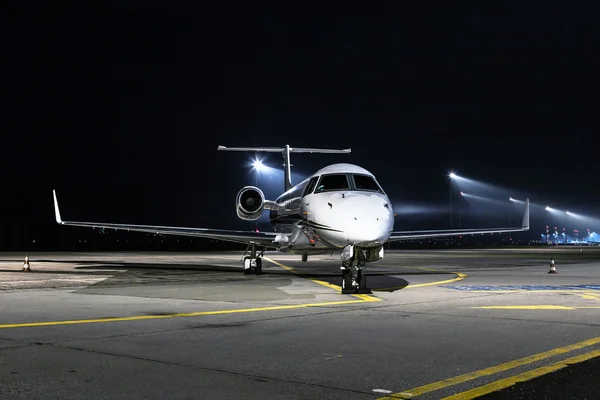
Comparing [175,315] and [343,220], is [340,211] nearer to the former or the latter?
[343,220]

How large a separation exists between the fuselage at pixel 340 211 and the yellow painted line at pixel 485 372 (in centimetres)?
690

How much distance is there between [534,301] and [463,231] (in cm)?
956

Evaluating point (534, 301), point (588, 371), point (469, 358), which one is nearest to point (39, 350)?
point (469, 358)

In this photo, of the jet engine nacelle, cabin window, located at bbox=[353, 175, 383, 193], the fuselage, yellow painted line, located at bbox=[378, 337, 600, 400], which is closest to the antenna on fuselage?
the jet engine nacelle

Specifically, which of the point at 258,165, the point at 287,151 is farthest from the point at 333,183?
the point at 258,165

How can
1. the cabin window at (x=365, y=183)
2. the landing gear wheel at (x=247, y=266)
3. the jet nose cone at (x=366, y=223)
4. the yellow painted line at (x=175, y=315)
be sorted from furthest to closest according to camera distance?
1. the landing gear wheel at (x=247, y=266)
2. the cabin window at (x=365, y=183)
3. the jet nose cone at (x=366, y=223)
4. the yellow painted line at (x=175, y=315)

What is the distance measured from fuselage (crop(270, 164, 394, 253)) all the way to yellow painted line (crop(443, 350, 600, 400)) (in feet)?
24.9

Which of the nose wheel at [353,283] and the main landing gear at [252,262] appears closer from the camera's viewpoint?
the nose wheel at [353,283]

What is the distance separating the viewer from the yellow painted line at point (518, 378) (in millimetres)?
5230

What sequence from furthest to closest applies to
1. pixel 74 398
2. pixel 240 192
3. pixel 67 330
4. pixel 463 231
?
pixel 240 192 → pixel 463 231 → pixel 67 330 → pixel 74 398

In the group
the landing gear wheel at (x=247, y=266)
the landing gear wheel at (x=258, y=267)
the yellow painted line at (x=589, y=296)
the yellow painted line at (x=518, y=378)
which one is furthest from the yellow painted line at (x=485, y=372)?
the landing gear wheel at (x=258, y=267)

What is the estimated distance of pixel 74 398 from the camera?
5.11 metres

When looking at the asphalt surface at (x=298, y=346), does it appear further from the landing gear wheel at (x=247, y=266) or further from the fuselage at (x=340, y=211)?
the landing gear wheel at (x=247, y=266)

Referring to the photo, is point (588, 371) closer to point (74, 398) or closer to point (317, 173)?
point (74, 398)
